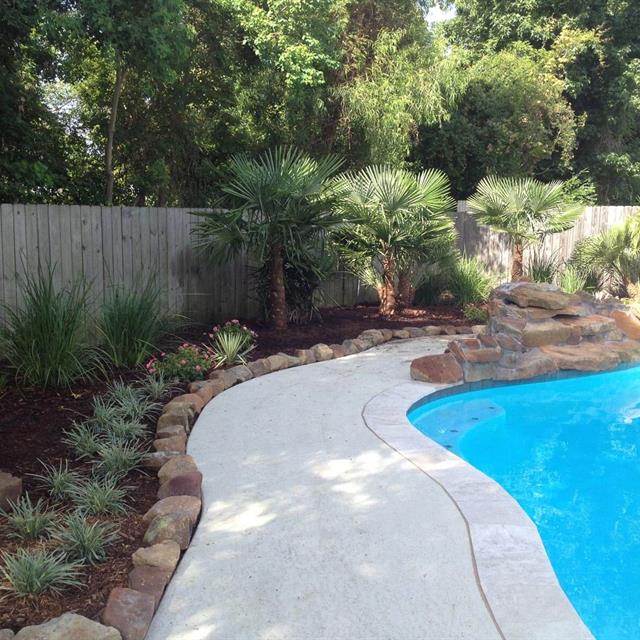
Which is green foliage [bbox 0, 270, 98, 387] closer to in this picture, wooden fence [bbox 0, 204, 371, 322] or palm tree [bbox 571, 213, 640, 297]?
wooden fence [bbox 0, 204, 371, 322]

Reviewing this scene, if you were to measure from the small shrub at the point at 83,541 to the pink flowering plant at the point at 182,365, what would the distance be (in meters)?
2.66

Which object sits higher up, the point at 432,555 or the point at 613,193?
the point at 613,193

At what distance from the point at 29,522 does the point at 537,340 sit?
20.0 ft

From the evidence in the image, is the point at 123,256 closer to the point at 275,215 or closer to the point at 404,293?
the point at 275,215

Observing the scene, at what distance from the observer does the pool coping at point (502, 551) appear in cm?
257

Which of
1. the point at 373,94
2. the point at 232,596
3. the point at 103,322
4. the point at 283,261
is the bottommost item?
the point at 232,596

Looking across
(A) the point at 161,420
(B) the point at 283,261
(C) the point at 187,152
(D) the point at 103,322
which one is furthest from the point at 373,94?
(A) the point at 161,420

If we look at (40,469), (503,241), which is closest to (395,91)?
(503,241)

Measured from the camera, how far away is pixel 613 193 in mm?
22188

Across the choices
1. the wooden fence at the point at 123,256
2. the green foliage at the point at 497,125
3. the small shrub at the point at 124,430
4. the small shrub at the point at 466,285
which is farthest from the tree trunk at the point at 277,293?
Answer: the green foliage at the point at 497,125

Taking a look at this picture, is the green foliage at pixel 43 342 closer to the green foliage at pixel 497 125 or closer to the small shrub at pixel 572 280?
the small shrub at pixel 572 280

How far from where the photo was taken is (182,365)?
607 centimetres

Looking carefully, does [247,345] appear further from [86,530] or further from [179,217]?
[86,530]

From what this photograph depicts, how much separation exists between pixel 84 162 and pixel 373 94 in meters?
5.96
